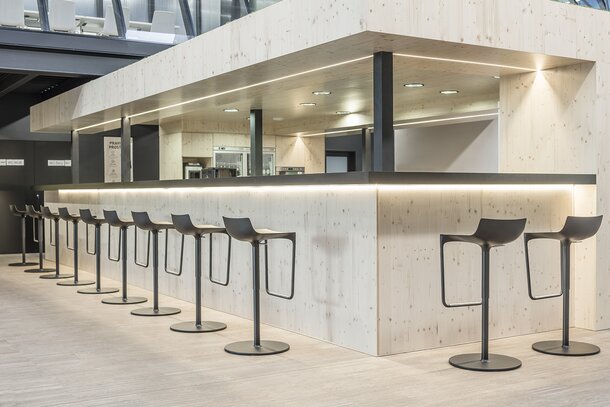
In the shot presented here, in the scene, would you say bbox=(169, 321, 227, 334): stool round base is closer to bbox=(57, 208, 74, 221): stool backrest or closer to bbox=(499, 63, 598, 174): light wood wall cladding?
bbox=(499, 63, 598, 174): light wood wall cladding

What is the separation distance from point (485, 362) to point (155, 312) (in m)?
3.06

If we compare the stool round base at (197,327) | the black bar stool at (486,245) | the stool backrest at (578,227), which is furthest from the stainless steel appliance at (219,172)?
the stool backrest at (578,227)

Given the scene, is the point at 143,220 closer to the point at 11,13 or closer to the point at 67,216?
the point at 67,216

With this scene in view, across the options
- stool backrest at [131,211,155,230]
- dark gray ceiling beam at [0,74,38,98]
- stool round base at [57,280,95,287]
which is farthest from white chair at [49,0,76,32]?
stool backrest at [131,211,155,230]

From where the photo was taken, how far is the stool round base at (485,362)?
14.6 feet

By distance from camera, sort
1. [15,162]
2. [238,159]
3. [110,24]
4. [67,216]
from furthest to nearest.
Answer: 1. [15,162]
2. [238,159]
3. [110,24]
4. [67,216]

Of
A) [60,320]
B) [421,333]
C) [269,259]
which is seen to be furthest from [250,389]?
[60,320]

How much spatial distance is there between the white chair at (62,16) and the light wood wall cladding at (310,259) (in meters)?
3.92

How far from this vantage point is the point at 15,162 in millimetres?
12547

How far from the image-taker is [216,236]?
674cm

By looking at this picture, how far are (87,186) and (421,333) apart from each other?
553cm

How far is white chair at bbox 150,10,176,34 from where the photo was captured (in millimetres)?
11391

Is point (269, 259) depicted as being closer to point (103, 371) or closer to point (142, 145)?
point (103, 371)

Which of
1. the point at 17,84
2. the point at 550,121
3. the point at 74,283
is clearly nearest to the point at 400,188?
the point at 550,121
